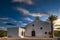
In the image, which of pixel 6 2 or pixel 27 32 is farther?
pixel 27 32

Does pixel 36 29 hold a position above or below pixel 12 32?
above

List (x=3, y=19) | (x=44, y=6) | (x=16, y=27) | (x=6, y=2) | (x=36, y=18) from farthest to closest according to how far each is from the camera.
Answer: (x=36, y=18) < (x=16, y=27) < (x=3, y=19) < (x=6, y=2) < (x=44, y=6)

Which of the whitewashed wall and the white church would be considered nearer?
the whitewashed wall

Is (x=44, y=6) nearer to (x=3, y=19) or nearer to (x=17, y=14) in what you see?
(x=17, y=14)

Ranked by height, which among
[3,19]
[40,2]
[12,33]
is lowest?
[12,33]

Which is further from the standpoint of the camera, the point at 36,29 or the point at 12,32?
the point at 36,29

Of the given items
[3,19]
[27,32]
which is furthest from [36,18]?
[3,19]

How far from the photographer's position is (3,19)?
14789 millimetres

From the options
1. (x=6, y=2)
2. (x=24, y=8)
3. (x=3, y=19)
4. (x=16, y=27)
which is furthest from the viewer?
(x=16, y=27)

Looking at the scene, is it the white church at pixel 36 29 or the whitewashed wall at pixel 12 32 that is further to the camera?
the white church at pixel 36 29

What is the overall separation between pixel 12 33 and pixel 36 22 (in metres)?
3.44

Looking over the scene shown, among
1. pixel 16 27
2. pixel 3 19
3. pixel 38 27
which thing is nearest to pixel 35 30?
pixel 38 27

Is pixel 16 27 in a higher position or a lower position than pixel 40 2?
lower

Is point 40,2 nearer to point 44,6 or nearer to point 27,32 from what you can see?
point 44,6
